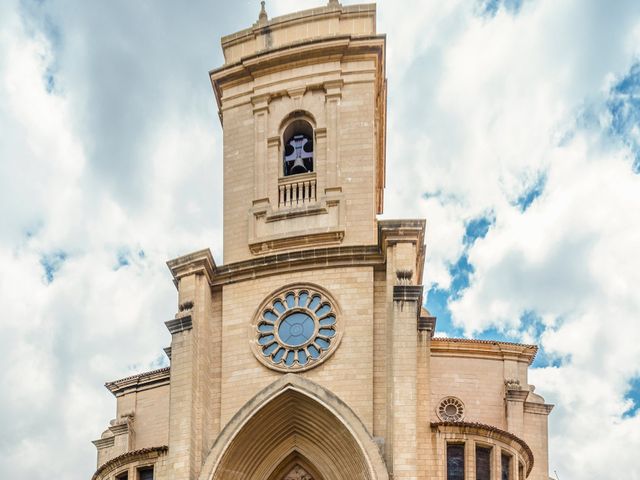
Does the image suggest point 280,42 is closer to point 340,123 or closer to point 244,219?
point 340,123

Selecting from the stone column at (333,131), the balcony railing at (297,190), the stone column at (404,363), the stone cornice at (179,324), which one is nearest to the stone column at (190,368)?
the stone cornice at (179,324)

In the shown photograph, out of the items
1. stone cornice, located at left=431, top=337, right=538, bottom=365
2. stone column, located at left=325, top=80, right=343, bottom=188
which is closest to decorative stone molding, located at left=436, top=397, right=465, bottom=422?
stone cornice, located at left=431, top=337, right=538, bottom=365

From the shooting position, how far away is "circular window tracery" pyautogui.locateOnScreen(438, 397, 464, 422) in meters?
35.4

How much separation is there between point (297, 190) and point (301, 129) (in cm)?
254

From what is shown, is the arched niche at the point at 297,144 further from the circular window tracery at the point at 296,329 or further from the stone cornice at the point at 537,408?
the stone cornice at the point at 537,408

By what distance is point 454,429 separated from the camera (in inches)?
1189

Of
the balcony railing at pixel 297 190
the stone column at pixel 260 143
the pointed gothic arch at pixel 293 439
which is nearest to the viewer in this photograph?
the pointed gothic arch at pixel 293 439

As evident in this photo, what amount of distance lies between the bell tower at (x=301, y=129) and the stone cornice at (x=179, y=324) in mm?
2929

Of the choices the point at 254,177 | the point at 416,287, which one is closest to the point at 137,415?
the point at 254,177

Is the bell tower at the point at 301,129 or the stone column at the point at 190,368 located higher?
the bell tower at the point at 301,129

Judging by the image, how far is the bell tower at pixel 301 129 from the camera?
112 ft

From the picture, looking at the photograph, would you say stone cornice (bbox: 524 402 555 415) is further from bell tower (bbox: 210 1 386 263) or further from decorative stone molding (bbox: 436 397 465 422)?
bell tower (bbox: 210 1 386 263)

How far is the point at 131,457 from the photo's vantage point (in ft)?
105

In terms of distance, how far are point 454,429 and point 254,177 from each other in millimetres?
10265
